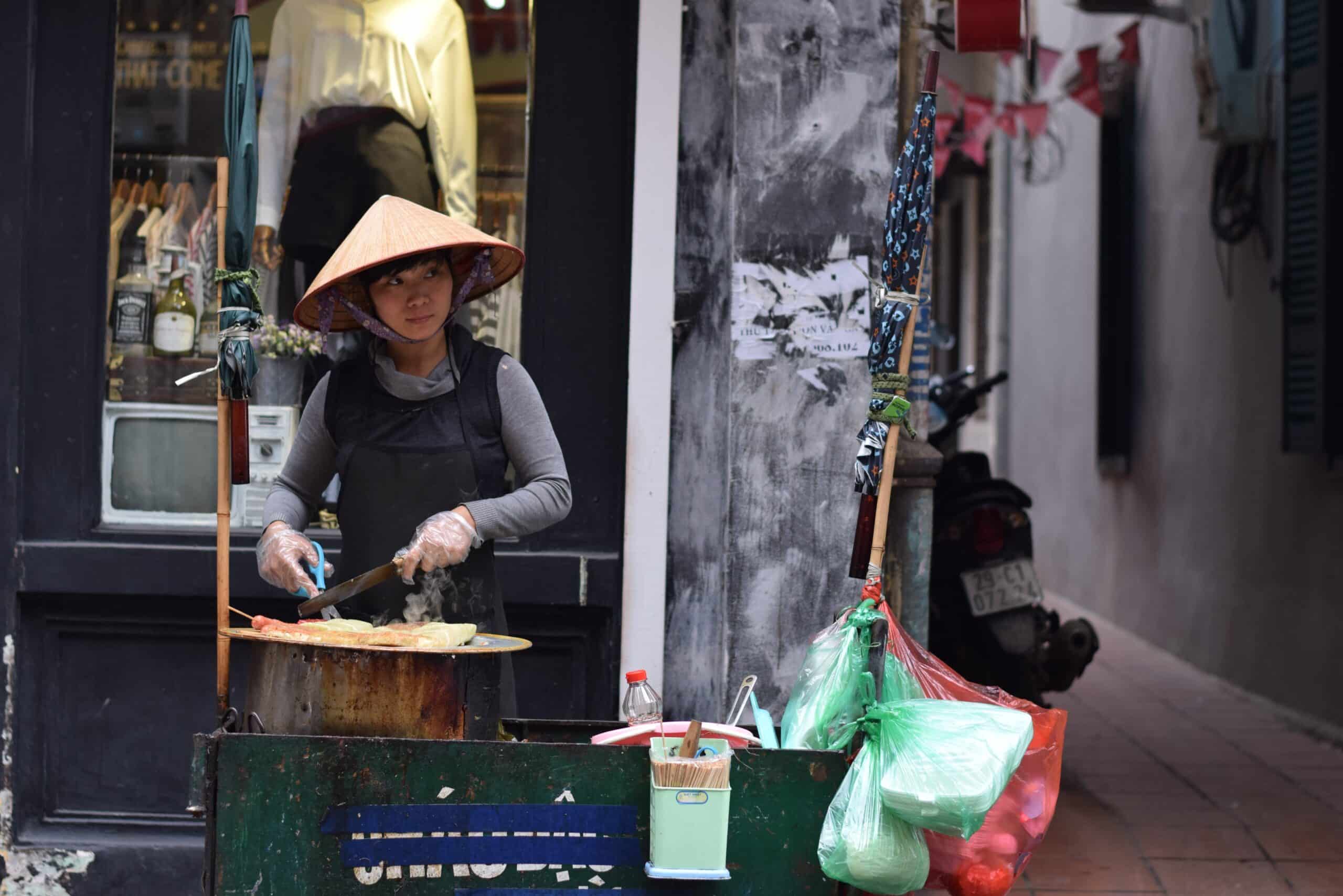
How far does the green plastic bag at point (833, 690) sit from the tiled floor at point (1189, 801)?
2.14 metres

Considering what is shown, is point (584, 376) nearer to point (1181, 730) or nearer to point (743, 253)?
point (743, 253)

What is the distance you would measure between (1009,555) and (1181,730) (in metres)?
1.86

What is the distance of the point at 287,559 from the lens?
3.17 metres

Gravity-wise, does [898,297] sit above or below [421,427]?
above

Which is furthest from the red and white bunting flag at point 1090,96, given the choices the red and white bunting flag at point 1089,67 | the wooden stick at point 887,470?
the wooden stick at point 887,470

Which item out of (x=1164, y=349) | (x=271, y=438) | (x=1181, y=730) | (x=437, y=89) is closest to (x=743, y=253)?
(x=437, y=89)

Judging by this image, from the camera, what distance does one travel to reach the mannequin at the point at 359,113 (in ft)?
15.5

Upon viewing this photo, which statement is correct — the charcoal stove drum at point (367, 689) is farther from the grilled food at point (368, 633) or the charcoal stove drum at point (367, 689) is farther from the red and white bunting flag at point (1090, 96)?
the red and white bunting flag at point (1090, 96)

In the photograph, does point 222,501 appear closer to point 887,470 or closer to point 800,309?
point 887,470

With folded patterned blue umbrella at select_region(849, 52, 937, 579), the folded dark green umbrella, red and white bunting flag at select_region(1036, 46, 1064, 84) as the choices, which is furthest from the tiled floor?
red and white bunting flag at select_region(1036, 46, 1064, 84)

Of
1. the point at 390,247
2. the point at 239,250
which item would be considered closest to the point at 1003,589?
the point at 390,247

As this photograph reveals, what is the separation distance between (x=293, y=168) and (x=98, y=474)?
110 cm

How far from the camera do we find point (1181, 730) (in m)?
7.24

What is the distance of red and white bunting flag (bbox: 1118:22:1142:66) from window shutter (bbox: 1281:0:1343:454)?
3291 mm
